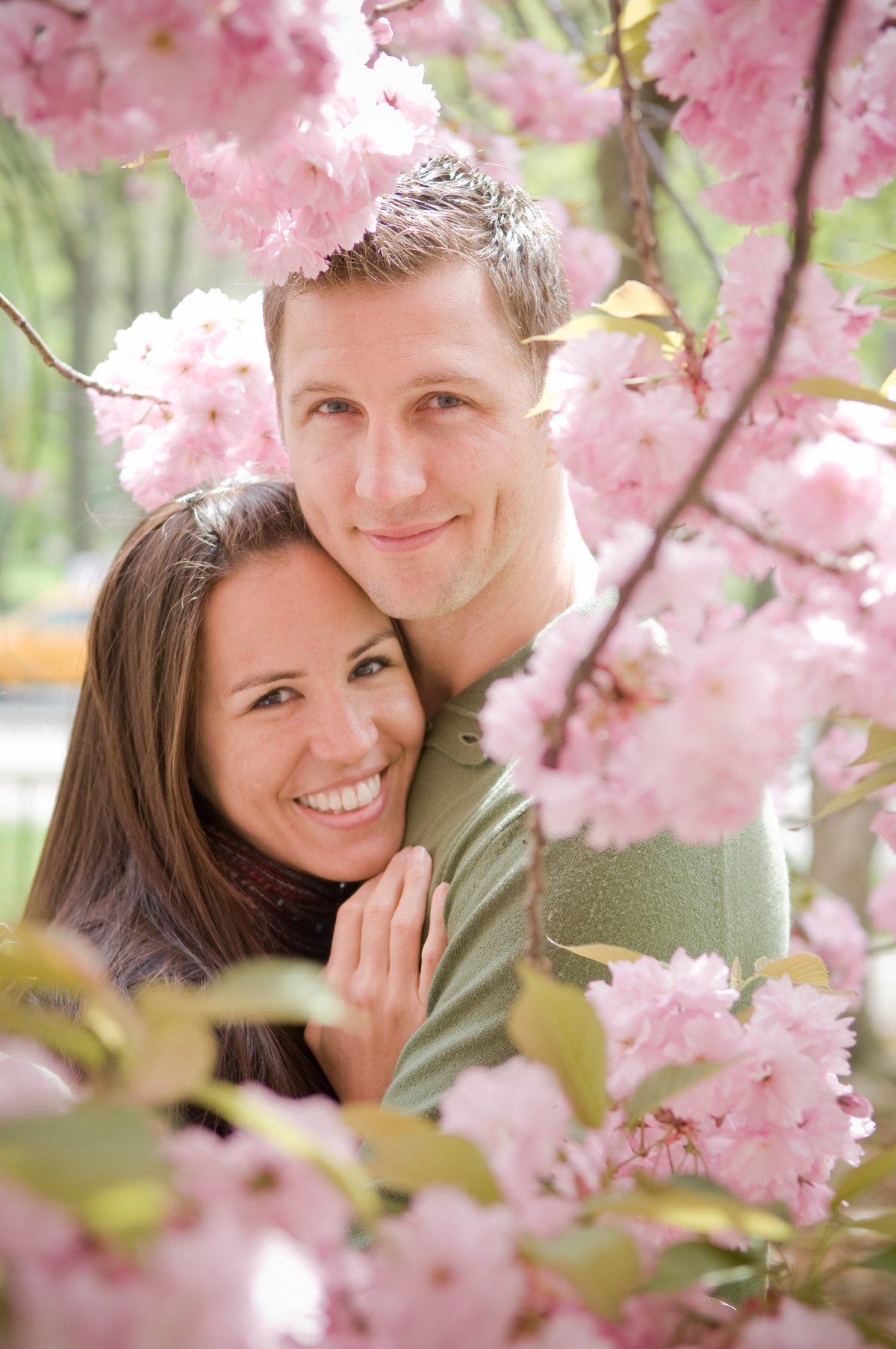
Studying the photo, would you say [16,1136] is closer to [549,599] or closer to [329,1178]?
[329,1178]

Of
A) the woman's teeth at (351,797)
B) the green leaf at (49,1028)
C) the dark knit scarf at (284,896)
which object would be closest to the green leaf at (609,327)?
the green leaf at (49,1028)

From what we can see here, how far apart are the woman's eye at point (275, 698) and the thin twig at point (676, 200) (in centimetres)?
123

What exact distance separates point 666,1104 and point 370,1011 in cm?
80

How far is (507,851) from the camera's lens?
147cm

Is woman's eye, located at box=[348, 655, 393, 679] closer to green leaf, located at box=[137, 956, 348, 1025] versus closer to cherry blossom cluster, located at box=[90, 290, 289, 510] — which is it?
cherry blossom cluster, located at box=[90, 290, 289, 510]

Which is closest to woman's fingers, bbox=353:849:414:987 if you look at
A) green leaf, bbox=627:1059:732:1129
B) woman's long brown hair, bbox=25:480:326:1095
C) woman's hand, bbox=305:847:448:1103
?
woman's hand, bbox=305:847:448:1103

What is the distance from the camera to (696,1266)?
657 millimetres

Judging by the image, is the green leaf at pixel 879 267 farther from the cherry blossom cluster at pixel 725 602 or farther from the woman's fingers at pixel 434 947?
the woman's fingers at pixel 434 947

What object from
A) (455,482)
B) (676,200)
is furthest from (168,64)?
(676,200)

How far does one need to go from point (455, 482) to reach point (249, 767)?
2.03ft

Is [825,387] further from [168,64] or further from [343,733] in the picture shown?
[343,733]

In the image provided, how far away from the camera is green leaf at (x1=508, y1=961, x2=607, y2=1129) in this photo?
2.35 feet

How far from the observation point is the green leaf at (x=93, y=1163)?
0.47m

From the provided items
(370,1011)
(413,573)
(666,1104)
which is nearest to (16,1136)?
(666,1104)
